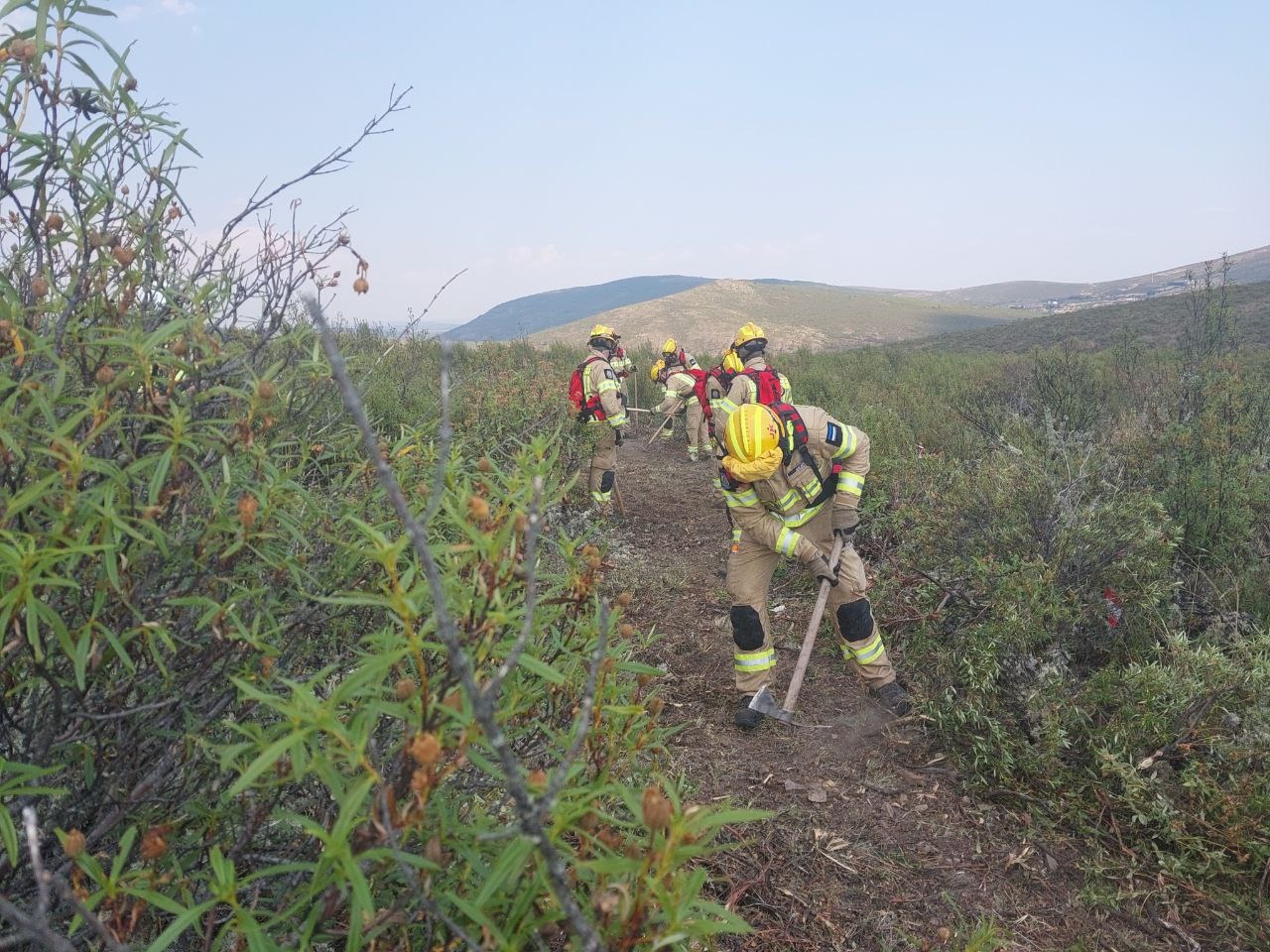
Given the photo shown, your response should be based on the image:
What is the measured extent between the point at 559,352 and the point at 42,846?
19058 millimetres

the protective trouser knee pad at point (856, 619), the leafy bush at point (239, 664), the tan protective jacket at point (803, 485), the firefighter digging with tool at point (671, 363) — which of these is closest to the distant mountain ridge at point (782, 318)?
the firefighter digging with tool at point (671, 363)

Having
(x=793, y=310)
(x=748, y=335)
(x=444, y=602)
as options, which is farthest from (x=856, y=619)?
(x=793, y=310)

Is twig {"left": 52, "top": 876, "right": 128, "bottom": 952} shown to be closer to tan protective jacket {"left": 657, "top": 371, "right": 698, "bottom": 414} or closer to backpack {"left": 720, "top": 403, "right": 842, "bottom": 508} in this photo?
backpack {"left": 720, "top": 403, "right": 842, "bottom": 508}

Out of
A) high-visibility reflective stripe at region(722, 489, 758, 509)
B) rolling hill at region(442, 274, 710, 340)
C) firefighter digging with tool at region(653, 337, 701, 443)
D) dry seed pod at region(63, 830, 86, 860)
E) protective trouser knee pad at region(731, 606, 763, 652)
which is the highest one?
rolling hill at region(442, 274, 710, 340)

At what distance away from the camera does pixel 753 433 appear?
3.92 meters

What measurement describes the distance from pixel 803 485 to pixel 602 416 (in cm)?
405

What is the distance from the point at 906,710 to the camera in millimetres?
4156

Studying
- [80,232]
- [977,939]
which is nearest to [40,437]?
[80,232]

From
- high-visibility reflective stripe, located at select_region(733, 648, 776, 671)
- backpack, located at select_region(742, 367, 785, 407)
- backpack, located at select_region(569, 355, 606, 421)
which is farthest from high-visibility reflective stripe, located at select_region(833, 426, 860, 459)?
backpack, located at select_region(569, 355, 606, 421)

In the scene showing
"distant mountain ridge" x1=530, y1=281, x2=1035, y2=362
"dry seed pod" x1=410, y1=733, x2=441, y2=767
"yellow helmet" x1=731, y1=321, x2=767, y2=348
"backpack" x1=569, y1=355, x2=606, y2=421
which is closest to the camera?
"dry seed pod" x1=410, y1=733, x2=441, y2=767

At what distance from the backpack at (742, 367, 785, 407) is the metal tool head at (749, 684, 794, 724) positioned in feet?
10.5

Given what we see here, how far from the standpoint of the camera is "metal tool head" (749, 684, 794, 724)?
4090 millimetres

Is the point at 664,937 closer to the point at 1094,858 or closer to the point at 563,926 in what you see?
the point at 563,926

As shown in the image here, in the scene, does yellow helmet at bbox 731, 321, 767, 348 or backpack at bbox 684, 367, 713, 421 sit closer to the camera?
yellow helmet at bbox 731, 321, 767, 348
